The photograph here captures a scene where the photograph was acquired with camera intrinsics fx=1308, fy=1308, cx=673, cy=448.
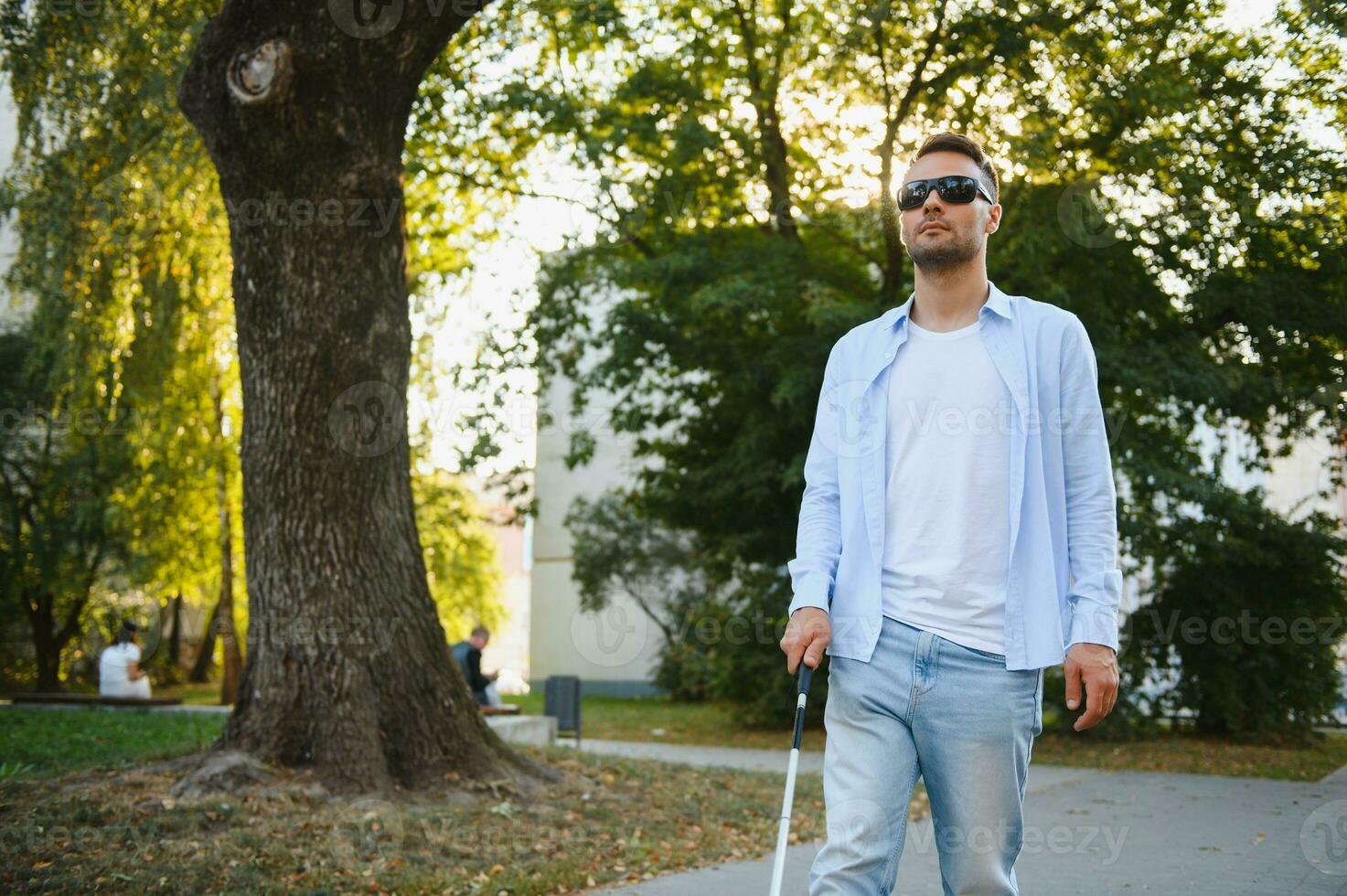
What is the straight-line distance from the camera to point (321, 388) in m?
7.88

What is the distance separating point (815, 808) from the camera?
378 inches

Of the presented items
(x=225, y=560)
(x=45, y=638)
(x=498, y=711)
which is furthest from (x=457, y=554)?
(x=498, y=711)

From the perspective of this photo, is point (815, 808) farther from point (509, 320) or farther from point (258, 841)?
point (509, 320)

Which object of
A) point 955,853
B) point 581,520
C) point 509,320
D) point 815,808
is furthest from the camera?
point 581,520

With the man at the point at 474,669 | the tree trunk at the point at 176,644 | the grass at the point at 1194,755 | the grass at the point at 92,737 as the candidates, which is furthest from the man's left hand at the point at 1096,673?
the tree trunk at the point at 176,644

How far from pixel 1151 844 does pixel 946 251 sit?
669cm

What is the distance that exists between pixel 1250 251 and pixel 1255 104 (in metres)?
1.67

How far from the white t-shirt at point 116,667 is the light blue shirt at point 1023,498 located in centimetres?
1820

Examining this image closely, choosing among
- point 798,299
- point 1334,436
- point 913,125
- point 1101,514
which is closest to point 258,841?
point 1101,514

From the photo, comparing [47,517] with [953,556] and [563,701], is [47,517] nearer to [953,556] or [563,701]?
[563,701]

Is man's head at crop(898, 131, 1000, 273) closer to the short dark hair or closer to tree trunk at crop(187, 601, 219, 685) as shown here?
the short dark hair

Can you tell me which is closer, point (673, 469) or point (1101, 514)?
point (1101, 514)

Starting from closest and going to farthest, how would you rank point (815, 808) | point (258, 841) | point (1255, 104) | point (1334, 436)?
1. point (258, 841)
2. point (815, 808)
3. point (1255, 104)
4. point (1334, 436)

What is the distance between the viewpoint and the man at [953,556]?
306 centimetres
